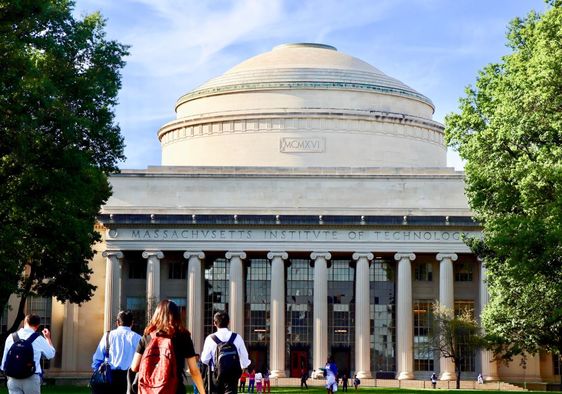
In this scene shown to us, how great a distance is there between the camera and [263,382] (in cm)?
6438

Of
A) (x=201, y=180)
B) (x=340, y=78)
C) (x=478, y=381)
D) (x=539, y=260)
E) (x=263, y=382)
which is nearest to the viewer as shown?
(x=539, y=260)

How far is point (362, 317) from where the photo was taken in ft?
259

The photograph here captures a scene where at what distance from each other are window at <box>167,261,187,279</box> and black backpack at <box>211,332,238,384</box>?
2468 inches

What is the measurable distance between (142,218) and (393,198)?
18263 millimetres

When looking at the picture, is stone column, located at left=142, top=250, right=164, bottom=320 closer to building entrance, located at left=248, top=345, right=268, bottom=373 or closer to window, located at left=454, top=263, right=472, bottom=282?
building entrance, located at left=248, top=345, right=268, bottom=373

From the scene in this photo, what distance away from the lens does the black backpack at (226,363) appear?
20.5 m

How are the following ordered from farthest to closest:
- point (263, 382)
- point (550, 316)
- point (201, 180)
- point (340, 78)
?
point (340, 78)
point (201, 180)
point (263, 382)
point (550, 316)

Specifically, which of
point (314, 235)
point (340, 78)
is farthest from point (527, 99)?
point (340, 78)

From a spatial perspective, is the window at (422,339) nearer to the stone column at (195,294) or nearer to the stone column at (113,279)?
the stone column at (195,294)

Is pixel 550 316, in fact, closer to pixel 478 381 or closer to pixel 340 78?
pixel 478 381

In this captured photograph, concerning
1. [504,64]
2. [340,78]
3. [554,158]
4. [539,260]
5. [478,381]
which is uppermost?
[340,78]

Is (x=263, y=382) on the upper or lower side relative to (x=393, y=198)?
lower

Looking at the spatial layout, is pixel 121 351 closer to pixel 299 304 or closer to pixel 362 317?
pixel 362 317

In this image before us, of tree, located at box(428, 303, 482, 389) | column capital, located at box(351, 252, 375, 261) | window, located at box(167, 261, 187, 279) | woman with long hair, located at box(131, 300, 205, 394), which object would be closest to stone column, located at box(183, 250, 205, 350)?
window, located at box(167, 261, 187, 279)
